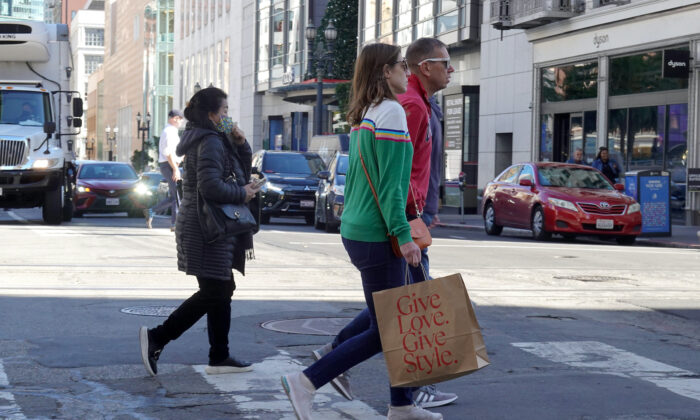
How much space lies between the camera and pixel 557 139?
3350cm

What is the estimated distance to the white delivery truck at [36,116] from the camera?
22.4 metres

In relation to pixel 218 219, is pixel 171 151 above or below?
above

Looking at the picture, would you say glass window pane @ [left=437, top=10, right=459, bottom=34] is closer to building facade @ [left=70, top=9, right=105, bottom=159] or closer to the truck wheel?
the truck wheel

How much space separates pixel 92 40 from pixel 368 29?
138277mm

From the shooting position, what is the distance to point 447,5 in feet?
128

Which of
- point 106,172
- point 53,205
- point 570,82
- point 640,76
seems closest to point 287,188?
point 53,205

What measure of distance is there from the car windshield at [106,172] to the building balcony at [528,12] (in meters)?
11.5

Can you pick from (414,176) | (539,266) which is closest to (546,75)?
(539,266)

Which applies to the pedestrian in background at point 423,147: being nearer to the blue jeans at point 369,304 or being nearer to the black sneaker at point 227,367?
the blue jeans at point 369,304

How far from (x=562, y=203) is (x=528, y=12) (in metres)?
13.2

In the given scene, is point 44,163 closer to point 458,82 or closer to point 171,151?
point 171,151

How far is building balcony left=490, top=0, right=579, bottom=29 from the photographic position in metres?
31.9

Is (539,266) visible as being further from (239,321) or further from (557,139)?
(557,139)

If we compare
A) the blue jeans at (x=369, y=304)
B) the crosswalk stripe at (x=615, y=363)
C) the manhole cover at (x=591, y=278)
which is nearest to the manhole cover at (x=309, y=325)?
the crosswalk stripe at (x=615, y=363)
